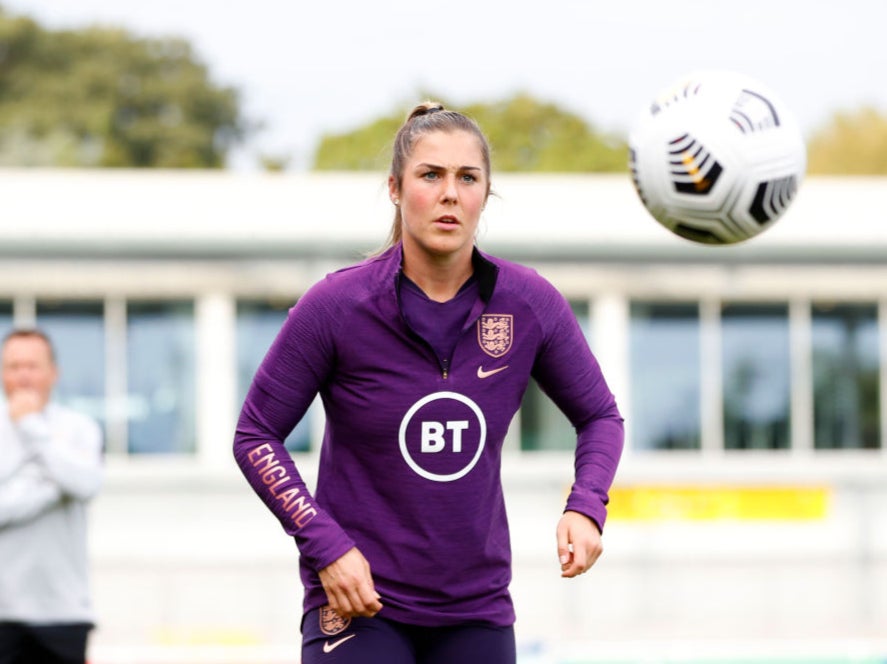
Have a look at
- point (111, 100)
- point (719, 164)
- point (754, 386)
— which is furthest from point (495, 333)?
point (111, 100)

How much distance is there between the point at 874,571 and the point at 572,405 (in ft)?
43.0

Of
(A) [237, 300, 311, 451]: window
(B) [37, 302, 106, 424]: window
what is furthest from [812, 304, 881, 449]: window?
(B) [37, 302, 106, 424]: window

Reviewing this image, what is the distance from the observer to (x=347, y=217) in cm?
1941

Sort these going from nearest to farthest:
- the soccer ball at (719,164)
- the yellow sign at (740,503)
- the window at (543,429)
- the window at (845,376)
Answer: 1. the soccer ball at (719,164)
2. the yellow sign at (740,503)
3. the window at (543,429)
4. the window at (845,376)

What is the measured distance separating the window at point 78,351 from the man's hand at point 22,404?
1285cm

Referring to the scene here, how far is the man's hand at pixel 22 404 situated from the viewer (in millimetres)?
6016

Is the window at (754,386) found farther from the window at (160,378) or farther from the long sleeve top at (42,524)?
the long sleeve top at (42,524)

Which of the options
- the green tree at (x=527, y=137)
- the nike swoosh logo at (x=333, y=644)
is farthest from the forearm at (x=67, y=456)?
the green tree at (x=527, y=137)

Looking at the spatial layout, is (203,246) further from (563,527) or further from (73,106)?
(73,106)

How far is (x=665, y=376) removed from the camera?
64.1 feet

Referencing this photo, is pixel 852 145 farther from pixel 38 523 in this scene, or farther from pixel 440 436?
pixel 440 436

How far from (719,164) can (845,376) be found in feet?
51.4

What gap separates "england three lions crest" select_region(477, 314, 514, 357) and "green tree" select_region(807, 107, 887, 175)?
59380 millimetres

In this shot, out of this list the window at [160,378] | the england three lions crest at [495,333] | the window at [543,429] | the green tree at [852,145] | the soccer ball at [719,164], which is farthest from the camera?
the green tree at [852,145]
